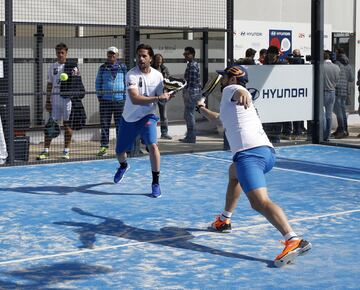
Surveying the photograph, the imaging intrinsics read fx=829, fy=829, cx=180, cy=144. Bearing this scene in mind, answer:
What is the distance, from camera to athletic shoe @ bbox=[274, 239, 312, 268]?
292 inches

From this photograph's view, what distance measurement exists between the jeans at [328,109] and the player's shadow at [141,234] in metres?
9.25

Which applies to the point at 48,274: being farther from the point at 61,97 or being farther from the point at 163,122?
the point at 163,122

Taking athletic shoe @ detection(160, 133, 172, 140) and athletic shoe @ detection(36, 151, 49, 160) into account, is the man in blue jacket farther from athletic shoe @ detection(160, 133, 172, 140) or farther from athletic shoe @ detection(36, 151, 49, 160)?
athletic shoe @ detection(160, 133, 172, 140)

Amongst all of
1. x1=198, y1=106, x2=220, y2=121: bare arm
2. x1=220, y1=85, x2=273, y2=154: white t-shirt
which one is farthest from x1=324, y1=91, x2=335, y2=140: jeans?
x1=220, y1=85, x2=273, y2=154: white t-shirt

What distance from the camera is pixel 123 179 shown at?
12672 mm

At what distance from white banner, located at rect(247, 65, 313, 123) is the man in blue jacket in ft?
8.62

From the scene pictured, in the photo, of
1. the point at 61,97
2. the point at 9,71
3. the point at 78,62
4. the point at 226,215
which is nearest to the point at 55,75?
the point at 61,97

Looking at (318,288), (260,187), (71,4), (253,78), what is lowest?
(318,288)

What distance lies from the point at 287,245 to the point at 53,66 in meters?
8.67

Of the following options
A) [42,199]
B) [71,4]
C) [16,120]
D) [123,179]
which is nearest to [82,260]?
[42,199]

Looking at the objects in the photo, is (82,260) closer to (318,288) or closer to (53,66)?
(318,288)

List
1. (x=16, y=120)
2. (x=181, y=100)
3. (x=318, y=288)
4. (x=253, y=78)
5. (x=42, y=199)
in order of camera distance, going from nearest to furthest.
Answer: (x=318, y=288) < (x=42, y=199) < (x=16, y=120) < (x=253, y=78) < (x=181, y=100)

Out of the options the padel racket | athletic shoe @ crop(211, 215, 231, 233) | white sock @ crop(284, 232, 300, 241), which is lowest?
athletic shoe @ crop(211, 215, 231, 233)

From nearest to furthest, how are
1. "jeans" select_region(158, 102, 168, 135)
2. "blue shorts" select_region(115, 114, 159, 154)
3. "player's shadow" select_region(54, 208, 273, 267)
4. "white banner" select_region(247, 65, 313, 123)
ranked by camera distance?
"player's shadow" select_region(54, 208, 273, 267) < "blue shorts" select_region(115, 114, 159, 154) < "white banner" select_region(247, 65, 313, 123) < "jeans" select_region(158, 102, 168, 135)
